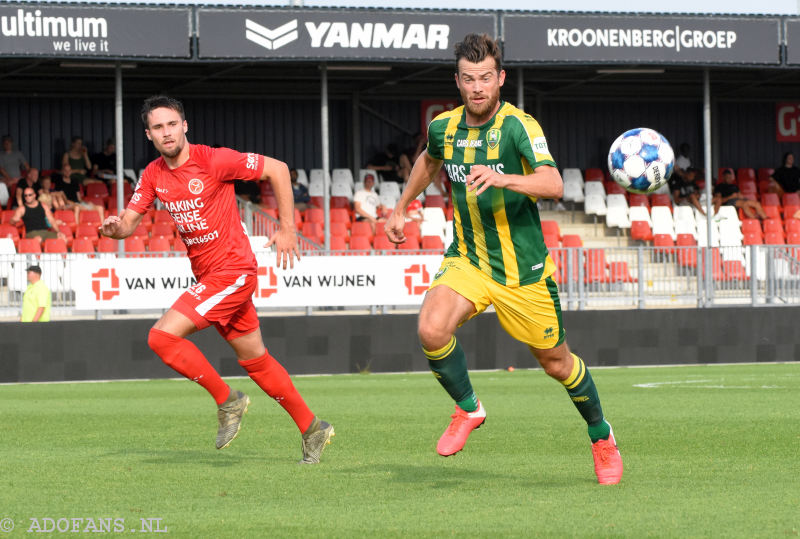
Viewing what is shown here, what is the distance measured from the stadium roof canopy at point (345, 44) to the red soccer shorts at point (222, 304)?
13136mm

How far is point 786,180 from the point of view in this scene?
28266 mm

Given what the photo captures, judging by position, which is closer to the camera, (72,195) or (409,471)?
(409,471)

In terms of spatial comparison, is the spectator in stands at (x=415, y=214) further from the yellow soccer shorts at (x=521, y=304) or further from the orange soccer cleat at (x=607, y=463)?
the orange soccer cleat at (x=607, y=463)

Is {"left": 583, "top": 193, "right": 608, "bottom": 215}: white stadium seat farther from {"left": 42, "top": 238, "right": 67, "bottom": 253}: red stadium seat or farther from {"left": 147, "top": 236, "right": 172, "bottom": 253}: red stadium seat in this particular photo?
{"left": 42, "top": 238, "right": 67, "bottom": 253}: red stadium seat

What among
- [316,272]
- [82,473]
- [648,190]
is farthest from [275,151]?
[82,473]

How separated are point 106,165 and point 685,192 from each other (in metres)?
11.9

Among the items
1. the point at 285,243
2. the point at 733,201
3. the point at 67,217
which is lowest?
the point at 285,243

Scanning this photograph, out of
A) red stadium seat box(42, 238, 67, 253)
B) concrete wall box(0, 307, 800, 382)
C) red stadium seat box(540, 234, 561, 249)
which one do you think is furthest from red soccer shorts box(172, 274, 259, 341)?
red stadium seat box(540, 234, 561, 249)

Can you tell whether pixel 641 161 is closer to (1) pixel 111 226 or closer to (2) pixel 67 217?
(1) pixel 111 226

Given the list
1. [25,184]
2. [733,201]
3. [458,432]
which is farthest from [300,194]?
[458,432]

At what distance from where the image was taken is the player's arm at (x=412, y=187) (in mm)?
7305

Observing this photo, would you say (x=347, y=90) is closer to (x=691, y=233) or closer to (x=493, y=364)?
(x=691, y=233)

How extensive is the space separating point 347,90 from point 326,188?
8.41m

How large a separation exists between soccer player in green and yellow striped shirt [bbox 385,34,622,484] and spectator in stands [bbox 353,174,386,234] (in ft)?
53.5
